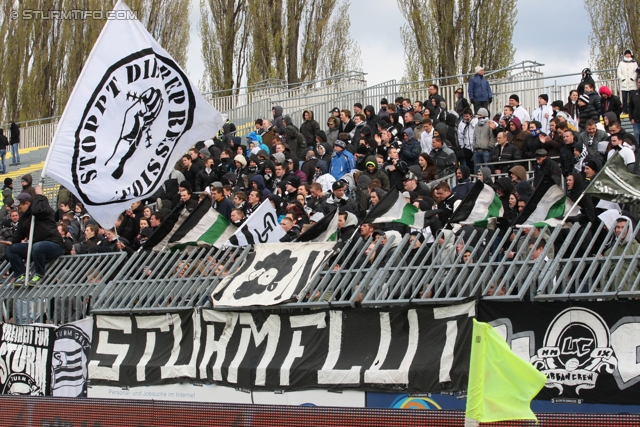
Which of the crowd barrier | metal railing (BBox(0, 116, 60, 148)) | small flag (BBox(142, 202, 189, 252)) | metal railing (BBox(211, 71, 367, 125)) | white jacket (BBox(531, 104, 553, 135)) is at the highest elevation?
metal railing (BBox(211, 71, 367, 125))

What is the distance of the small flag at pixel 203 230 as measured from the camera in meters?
14.0

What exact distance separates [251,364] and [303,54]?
3009 cm

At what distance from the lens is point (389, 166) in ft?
58.0

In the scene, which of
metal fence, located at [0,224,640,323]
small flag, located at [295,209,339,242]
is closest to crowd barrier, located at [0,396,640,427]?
metal fence, located at [0,224,640,323]

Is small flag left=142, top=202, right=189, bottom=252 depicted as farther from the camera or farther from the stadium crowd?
the camera

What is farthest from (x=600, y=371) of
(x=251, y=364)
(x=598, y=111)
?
(x=598, y=111)

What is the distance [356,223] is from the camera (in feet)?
43.1

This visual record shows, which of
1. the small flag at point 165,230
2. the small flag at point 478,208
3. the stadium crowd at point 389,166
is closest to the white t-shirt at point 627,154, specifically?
the stadium crowd at point 389,166

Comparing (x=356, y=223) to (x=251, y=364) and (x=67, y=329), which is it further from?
(x=67, y=329)

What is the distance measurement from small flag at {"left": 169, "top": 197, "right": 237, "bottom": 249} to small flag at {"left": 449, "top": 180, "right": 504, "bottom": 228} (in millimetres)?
3805

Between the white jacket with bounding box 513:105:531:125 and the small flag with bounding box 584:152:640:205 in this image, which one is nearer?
the small flag with bounding box 584:152:640:205

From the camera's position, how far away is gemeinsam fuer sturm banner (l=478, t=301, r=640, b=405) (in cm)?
903

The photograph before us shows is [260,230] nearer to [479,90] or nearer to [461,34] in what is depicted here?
[479,90]

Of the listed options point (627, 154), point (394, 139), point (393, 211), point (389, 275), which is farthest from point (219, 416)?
point (394, 139)
